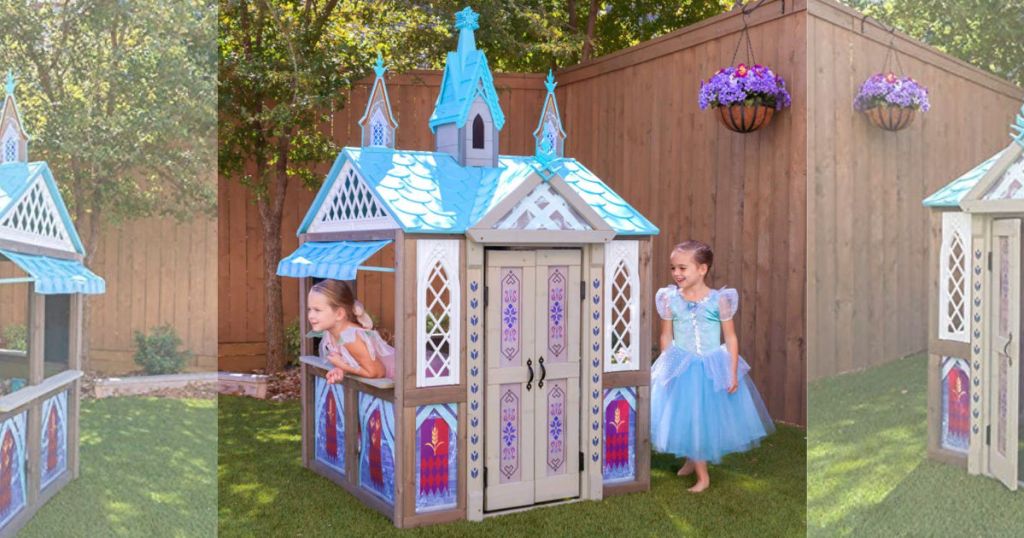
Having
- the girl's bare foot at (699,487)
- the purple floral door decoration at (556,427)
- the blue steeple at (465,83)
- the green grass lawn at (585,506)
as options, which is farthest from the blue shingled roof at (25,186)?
the girl's bare foot at (699,487)

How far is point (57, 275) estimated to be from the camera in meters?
3.37

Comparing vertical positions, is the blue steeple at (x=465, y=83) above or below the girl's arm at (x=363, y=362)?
above

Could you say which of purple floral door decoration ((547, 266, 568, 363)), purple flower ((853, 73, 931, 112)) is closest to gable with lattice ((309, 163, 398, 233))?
purple floral door decoration ((547, 266, 568, 363))

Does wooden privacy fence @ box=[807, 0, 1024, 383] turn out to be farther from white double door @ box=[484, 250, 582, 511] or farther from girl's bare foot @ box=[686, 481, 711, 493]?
girl's bare foot @ box=[686, 481, 711, 493]

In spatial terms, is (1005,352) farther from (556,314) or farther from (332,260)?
(332,260)

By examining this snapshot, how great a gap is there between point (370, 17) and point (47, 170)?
6156 mm

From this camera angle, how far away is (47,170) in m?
3.42

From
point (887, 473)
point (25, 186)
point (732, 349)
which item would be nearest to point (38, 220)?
point (25, 186)

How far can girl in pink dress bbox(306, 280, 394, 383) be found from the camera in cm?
487

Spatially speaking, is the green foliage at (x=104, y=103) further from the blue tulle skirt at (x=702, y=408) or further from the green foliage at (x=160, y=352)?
the blue tulle skirt at (x=702, y=408)

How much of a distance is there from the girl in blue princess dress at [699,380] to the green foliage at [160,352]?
2.89 m

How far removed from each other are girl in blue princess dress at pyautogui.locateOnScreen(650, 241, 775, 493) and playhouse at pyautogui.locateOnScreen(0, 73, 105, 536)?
10.2 feet

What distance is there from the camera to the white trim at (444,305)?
177 inches

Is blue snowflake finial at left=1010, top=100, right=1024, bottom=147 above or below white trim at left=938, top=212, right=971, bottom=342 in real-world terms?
above
